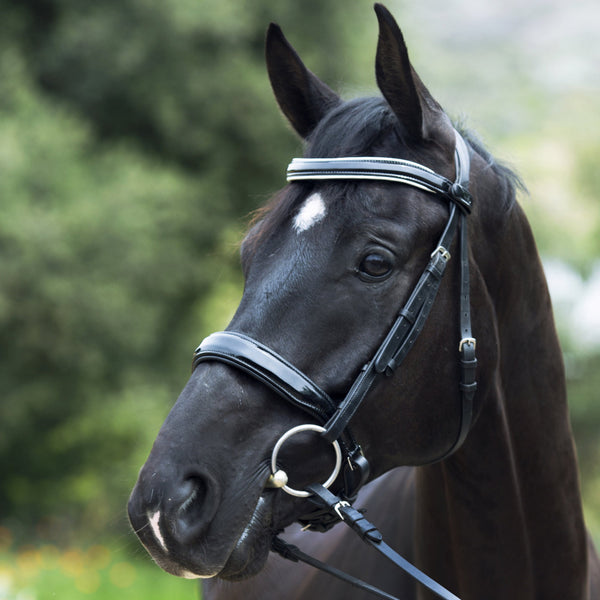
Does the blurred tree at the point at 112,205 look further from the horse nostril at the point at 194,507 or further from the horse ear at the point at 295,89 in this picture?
the horse nostril at the point at 194,507

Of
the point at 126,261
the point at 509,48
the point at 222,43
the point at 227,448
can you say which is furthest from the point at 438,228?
the point at 509,48

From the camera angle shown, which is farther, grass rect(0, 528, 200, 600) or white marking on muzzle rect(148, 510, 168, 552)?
grass rect(0, 528, 200, 600)

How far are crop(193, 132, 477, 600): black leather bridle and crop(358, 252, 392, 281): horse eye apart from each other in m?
0.10

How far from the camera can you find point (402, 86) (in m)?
1.88

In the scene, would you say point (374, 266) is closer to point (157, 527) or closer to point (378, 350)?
point (378, 350)

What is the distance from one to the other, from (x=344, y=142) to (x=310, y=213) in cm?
24

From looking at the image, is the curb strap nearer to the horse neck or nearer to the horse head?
the horse head

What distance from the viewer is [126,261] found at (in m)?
7.73

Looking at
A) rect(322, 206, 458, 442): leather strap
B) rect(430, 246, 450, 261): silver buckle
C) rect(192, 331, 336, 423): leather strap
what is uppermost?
rect(430, 246, 450, 261): silver buckle

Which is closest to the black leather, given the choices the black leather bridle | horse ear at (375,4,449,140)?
the black leather bridle

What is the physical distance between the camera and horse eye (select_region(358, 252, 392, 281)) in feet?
5.81

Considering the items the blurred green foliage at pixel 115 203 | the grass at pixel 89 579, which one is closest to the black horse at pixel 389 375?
the grass at pixel 89 579

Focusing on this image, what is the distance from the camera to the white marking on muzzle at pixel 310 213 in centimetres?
182

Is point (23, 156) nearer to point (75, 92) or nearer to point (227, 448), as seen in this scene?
point (75, 92)
